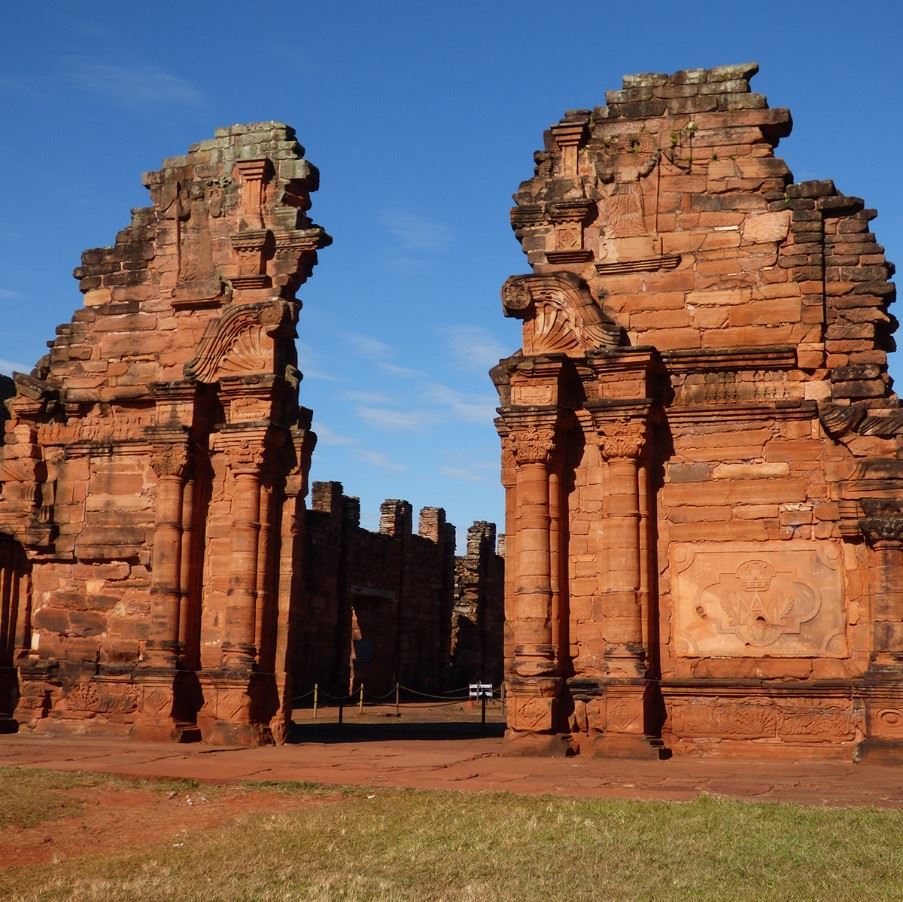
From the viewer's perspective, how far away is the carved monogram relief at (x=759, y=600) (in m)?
12.6

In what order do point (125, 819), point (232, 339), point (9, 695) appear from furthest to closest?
point (9, 695) → point (232, 339) → point (125, 819)

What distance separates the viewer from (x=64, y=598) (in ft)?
50.4

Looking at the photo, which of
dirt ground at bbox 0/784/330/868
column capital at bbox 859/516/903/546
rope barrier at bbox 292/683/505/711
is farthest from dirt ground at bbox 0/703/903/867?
rope barrier at bbox 292/683/505/711

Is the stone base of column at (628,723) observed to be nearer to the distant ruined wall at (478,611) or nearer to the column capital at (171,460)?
the column capital at (171,460)

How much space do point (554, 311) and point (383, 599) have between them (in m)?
22.4

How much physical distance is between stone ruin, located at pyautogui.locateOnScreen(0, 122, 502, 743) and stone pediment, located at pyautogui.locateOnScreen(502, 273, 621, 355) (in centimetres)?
298

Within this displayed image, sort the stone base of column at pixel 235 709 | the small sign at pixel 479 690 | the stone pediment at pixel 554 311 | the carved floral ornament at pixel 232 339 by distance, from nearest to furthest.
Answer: the stone pediment at pixel 554 311 < the stone base of column at pixel 235 709 < the carved floral ornament at pixel 232 339 < the small sign at pixel 479 690

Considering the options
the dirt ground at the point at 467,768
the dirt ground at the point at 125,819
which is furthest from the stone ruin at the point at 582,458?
the dirt ground at the point at 125,819

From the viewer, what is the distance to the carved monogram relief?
12594 millimetres

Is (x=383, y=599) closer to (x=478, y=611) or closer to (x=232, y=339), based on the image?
(x=478, y=611)

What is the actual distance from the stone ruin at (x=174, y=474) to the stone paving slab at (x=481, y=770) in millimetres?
1152

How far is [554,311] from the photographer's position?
13805 mm

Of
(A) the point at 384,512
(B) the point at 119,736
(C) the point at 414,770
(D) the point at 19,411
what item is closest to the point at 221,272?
(D) the point at 19,411

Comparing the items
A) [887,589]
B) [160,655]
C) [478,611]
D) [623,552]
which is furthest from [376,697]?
[887,589]
